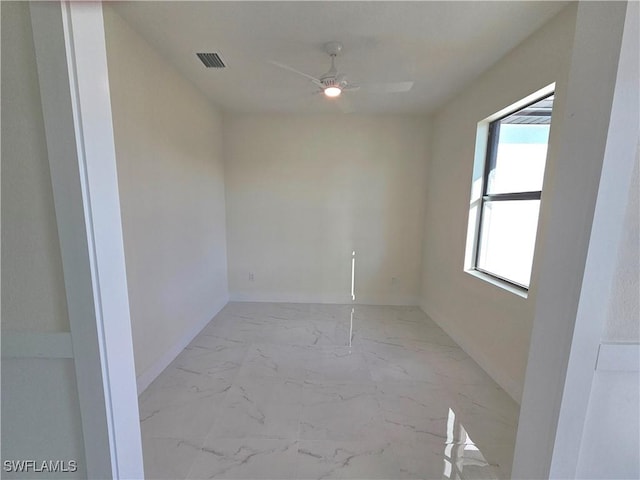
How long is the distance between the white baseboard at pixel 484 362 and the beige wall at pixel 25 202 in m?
2.74

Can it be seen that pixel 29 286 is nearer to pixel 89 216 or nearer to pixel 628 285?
pixel 89 216

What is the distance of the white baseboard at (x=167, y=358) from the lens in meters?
2.06

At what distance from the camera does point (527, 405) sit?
912 millimetres

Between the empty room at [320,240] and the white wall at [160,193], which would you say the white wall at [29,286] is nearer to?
the empty room at [320,240]

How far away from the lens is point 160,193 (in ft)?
7.59

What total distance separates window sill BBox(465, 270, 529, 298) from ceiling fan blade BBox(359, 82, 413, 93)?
81.2 inches

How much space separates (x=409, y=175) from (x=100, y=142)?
367 cm

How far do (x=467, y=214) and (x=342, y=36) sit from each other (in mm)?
2032

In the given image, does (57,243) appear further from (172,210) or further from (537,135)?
(537,135)

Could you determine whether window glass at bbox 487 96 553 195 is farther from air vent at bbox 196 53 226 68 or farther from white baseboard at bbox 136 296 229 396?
white baseboard at bbox 136 296 229 396

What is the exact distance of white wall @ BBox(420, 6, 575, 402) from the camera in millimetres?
1812

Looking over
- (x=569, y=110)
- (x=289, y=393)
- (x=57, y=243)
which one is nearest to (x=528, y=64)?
(x=569, y=110)

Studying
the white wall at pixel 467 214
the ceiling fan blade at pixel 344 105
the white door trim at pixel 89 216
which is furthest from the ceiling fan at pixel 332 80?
the white door trim at pixel 89 216

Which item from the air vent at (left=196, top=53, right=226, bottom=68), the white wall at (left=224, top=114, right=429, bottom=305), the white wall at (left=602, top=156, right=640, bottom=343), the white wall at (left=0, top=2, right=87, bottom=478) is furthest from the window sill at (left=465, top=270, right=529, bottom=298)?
the air vent at (left=196, top=53, right=226, bottom=68)
